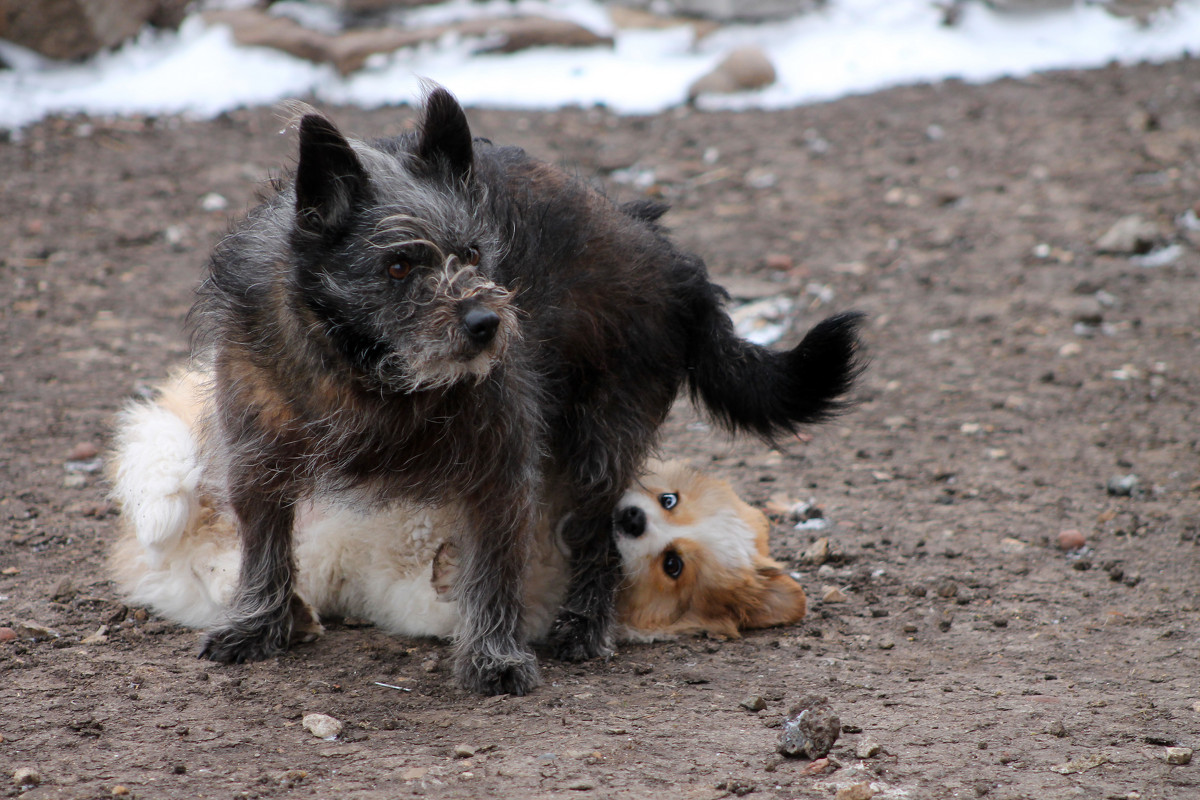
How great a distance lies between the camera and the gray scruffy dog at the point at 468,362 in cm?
345

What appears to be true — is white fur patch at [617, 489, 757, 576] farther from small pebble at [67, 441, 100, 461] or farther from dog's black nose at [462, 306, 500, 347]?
small pebble at [67, 441, 100, 461]

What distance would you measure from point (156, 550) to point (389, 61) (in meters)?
9.02

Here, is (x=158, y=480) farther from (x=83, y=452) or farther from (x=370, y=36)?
(x=370, y=36)

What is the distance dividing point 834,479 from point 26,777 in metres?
4.24

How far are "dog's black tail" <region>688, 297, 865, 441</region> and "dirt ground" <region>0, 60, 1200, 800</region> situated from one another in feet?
2.94

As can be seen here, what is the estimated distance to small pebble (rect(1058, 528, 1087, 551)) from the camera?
5129mm

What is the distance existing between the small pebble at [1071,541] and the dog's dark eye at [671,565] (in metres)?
1.91

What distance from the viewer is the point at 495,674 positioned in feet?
13.1

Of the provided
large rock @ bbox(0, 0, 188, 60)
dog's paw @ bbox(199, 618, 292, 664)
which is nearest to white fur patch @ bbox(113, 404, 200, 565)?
dog's paw @ bbox(199, 618, 292, 664)

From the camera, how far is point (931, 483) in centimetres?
589

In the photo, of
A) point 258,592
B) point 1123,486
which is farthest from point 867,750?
point 1123,486

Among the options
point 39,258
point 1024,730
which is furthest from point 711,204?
point 1024,730

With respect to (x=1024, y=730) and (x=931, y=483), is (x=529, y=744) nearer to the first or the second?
(x=1024, y=730)

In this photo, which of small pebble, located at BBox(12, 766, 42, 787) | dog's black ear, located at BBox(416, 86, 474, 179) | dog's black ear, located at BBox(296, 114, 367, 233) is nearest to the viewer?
small pebble, located at BBox(12, 766, 42, 787)
